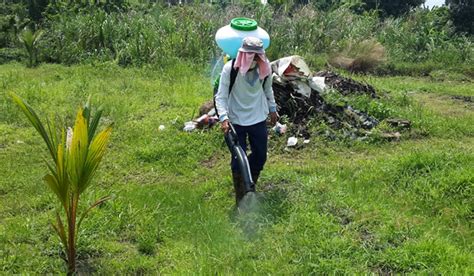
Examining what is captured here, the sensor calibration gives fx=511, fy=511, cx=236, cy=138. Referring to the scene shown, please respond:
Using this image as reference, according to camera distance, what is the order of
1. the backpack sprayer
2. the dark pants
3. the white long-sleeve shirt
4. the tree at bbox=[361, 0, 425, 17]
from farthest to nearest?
the tree at bbox=[361, 0, 425, 17]
the dark pants
the white long-sleeve shirt
the backpack sprayer

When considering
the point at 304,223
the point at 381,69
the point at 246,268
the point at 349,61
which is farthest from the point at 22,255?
the point at 381,69

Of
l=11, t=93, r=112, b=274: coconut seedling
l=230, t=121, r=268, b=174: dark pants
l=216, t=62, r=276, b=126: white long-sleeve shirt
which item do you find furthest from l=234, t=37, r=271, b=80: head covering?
l=11, t=93, r=112, b=274: coconut seedling

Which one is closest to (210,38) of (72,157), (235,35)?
(235,35)

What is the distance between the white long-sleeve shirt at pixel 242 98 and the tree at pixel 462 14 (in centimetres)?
1303

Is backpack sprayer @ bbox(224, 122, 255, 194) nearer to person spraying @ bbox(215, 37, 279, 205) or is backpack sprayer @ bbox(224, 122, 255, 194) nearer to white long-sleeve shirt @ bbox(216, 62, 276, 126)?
person spraying @ bbox(215, 37, 279, 205)

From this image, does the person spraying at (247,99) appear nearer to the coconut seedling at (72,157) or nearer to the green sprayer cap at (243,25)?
the green sprayer cap at (243,25)

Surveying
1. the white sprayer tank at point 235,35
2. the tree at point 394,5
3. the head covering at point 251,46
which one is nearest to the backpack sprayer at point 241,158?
the head covering at point 251,46

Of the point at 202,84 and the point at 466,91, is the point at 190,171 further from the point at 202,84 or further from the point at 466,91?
the point at 466,91

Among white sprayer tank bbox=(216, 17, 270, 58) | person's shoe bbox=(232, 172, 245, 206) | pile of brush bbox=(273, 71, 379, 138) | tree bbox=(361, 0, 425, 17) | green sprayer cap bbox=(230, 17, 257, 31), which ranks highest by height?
green sprayer cap bbox=(230, 17, 257, 31)

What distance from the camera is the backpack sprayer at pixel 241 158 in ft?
12.7

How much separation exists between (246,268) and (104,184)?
2247mm

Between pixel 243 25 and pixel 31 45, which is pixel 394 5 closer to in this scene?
pixel 31 45

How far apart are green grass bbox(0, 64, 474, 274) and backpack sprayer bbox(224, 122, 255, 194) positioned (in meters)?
0.34

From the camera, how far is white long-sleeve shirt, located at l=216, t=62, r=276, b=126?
13.6 ft
